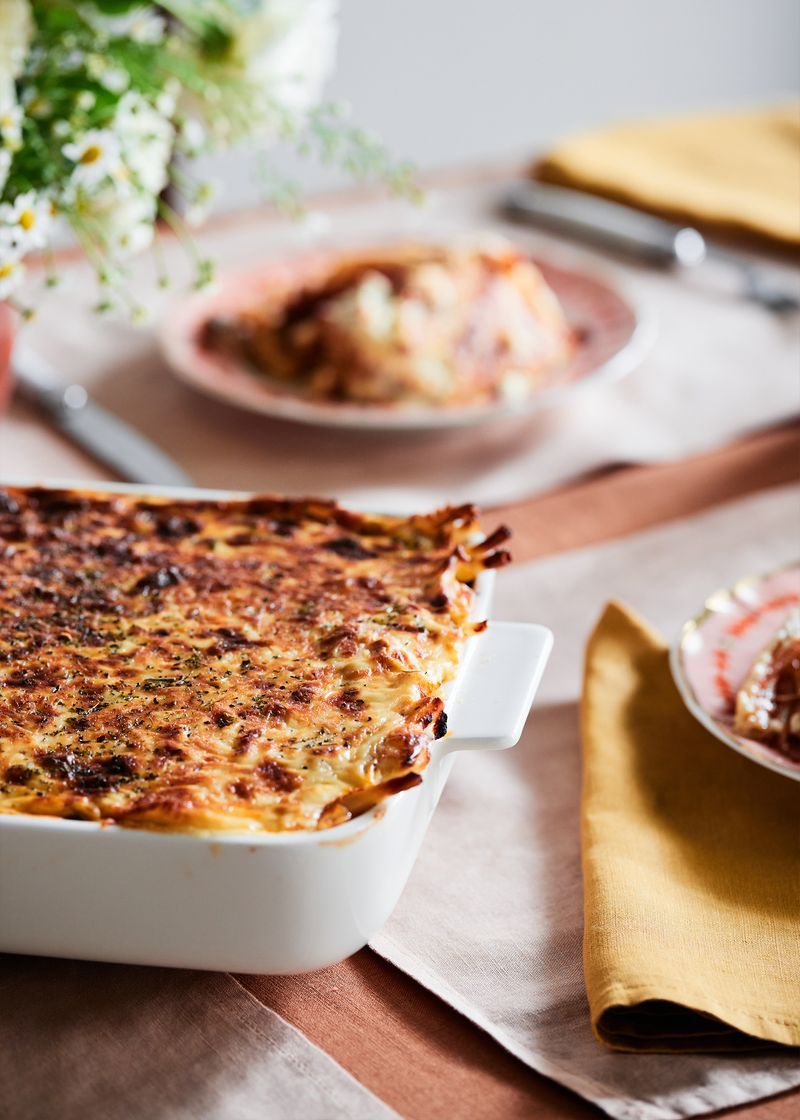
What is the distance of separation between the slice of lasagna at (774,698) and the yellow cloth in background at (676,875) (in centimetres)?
6

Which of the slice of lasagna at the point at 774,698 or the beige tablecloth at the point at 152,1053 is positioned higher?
the slice of lasagna at the point at 774,698

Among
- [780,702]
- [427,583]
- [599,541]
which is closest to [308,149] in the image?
[599,541]

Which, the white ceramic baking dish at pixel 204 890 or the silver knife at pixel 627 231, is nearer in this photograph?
the white ceramic baking dish at pixel 204 890

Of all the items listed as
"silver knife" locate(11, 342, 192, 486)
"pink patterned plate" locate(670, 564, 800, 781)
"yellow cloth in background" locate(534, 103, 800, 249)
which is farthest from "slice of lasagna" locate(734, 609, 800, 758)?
"yellow cloth in background" locate(534, 103, 800, 249)

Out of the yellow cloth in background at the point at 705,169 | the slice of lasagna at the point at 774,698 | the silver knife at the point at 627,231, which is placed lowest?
the slice of lasagna at the point at 774,698

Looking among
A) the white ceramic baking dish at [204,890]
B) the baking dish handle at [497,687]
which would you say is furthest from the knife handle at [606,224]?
the white ceramic baking dish at [204,890]

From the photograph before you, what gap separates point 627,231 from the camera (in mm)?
2287

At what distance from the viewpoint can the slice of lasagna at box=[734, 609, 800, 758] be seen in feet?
3.42

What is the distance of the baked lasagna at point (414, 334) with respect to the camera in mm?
1718

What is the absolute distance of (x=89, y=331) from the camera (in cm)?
204

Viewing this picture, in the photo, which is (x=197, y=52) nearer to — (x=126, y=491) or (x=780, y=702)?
(x=126, y=491)

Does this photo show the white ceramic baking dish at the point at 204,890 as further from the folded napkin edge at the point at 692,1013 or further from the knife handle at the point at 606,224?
the knife handle at the point at 606,224

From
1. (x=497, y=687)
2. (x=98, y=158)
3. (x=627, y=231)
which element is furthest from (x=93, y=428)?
(x=627, y=231)

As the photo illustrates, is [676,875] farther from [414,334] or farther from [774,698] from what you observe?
[414,334]
